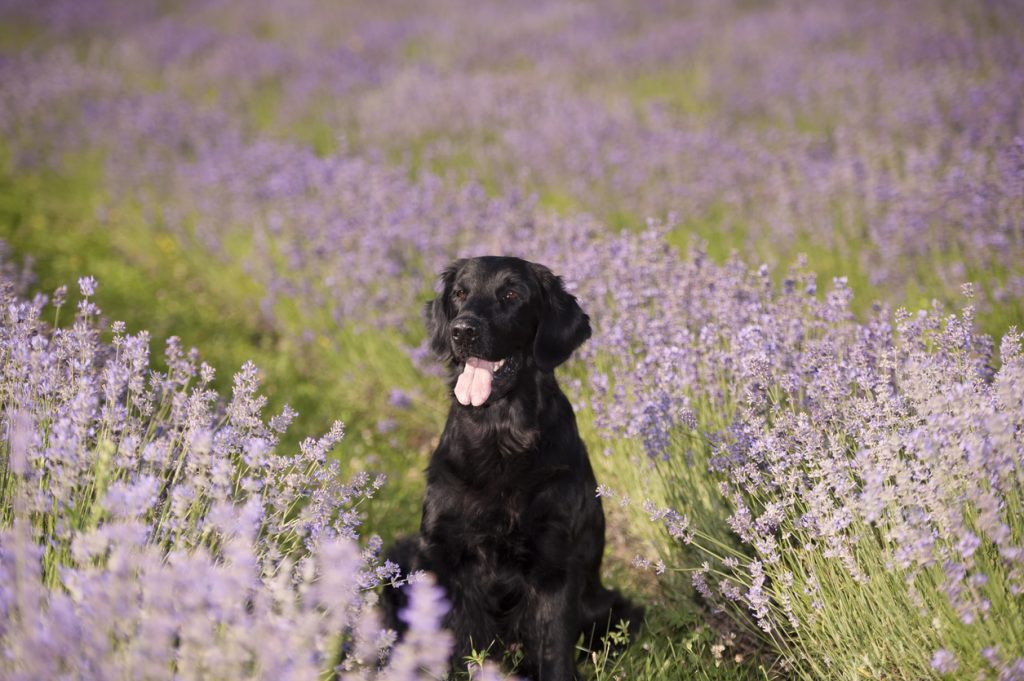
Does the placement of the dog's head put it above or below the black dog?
above

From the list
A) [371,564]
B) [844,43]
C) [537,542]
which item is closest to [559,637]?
[537,542]

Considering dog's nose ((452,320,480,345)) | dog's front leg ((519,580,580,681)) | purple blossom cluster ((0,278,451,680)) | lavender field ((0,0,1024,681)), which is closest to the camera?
purple blossom cluster ((0,278,451,680))

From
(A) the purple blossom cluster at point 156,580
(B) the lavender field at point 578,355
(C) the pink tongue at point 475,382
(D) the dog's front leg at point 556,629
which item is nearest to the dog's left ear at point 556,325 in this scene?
(C) the pink tongue at point 475,382

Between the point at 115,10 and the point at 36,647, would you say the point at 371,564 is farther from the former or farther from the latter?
the point at 115,10

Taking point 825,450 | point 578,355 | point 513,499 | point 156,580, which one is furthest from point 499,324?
point 156,580

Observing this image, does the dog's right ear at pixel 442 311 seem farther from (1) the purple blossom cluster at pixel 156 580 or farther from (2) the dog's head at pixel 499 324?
(1) the purple blossom cluster at pixel 156 580

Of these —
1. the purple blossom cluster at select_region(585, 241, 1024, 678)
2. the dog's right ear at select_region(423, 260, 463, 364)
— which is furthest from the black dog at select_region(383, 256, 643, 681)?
the purple blossom cluster at select_region(585, 241, 1024, 678)

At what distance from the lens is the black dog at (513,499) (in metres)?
2.71

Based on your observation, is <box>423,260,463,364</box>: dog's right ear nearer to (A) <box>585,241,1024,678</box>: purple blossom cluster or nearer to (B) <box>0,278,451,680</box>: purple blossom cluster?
(A) <box>585,241,1024,678</box>: purple blossom cluster

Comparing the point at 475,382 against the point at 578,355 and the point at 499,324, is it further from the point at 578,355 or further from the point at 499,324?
the point at 578,355

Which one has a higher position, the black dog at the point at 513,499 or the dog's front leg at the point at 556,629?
the black dog at the point at 513,499

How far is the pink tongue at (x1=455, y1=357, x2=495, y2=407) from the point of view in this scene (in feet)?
9.32

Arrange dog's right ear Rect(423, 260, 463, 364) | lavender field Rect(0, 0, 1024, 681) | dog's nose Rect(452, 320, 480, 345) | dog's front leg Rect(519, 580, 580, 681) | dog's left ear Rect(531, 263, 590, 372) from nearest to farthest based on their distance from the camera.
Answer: lavender field Rect(0, 0, 1024, 681) → dog's front leg Rect(519, 580, 580, 681) → dog's nose Rect(452, 320, 480, 345) → dog's left ear Rect(531, 263, 590, 372) → dog's right ear Rect(423, 260, 463, 364)

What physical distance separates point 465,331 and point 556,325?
0.40 meters
